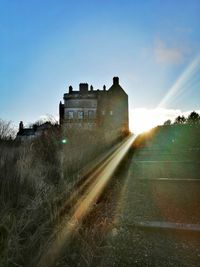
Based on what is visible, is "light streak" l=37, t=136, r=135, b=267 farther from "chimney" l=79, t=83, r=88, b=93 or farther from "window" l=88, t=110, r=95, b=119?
"chimney" l=79, t=83, r=88, b=93

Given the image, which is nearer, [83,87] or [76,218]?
[76,218]

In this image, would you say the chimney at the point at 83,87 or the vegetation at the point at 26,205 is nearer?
the vegetation at the point at 26,205

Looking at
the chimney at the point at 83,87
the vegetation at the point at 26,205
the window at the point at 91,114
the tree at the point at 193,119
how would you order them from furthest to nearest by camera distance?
the chimney at the point at 83,87
the window at the point at 91,114
the tree at the point at 193,119
the vegetation at the point at 26,205

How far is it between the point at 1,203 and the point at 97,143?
889 cm

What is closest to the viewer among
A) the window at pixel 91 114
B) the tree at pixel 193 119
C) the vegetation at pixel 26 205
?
the vegetation at pixel 26 205

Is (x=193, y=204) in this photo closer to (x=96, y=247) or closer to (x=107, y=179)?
(x=96, y=247)

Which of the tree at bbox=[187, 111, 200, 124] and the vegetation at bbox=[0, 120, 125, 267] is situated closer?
the vegetation at bbox=[0, 120, 125, 267]

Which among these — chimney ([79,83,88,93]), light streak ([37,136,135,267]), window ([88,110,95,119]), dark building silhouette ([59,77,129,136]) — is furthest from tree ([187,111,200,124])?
chimney ([79,83,88,93])

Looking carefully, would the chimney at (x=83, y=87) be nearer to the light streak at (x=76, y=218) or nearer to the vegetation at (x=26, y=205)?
the light streak at (x=76, y=218)

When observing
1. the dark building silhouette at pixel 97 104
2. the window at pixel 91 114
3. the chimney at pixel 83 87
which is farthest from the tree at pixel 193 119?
the chimney at pixel 83 87

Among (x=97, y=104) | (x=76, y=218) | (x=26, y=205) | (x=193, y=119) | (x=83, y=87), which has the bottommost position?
(x=76, y=218)

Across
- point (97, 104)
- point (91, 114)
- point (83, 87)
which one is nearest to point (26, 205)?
point (91, 114)

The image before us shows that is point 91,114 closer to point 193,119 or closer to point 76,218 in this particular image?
point 193,119

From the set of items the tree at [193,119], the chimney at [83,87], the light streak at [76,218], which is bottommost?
the light streak at [76,218]
